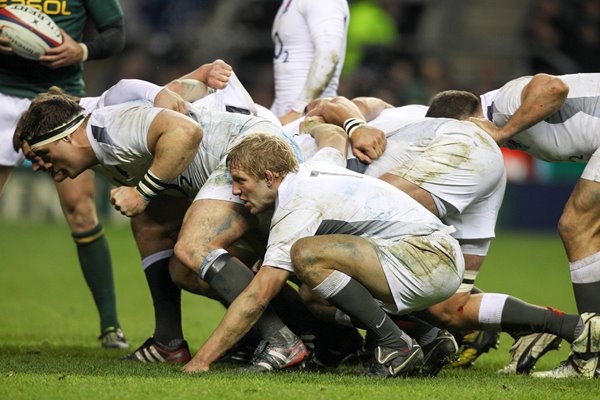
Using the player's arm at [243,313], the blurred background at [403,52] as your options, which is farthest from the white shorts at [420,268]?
the blurred background at [403,52]

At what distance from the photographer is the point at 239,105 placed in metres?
7.24

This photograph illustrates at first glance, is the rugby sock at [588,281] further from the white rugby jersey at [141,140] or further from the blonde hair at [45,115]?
the blonde hair at [45,115]

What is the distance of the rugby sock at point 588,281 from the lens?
6.39m

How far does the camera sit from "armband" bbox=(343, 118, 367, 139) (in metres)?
6.64

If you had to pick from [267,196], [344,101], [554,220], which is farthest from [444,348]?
[554,220]

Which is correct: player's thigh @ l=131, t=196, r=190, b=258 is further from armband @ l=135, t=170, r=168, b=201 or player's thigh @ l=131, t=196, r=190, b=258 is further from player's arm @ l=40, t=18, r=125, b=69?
player's arm @ l=40, t=18, r=125, b=69

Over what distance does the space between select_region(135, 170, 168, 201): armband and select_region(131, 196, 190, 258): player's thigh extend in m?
0.93

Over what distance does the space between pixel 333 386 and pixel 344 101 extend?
220cm

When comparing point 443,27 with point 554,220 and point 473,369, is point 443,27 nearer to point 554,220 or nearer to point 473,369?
point 554,220

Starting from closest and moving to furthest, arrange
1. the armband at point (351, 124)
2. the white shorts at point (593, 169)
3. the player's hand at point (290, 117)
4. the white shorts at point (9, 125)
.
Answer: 1. the white shorts at point (593, 169)
2. the armband at point (351, 124)
3. the white shorts at point (9, 125)
4. the player's hand at point (290, 117)

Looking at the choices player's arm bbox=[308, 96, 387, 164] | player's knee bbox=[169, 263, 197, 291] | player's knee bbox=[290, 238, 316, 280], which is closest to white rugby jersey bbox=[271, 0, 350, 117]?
player's arm bbox=[308, 96, 387, 164]

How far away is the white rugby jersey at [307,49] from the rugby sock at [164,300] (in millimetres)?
1929

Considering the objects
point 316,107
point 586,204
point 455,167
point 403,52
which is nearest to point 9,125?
point 316,107

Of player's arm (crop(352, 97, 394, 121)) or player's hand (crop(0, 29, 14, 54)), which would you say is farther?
player's hand (crop(0, 29, 14, 54))
